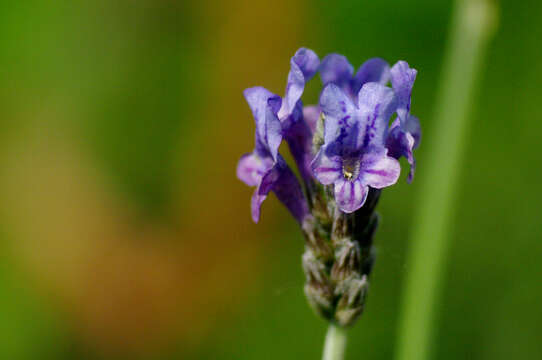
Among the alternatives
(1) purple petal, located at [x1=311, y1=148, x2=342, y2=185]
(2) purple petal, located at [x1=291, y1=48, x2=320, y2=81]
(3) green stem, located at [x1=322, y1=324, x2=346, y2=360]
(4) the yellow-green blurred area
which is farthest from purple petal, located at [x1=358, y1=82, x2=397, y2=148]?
(4) the yellow-green blurred area

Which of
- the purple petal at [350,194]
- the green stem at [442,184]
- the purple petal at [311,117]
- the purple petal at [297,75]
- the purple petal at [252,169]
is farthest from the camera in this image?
the green stem at [442,184]

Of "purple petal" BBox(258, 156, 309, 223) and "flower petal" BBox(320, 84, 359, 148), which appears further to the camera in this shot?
"purple petal" BBox(258, 156, 309, 223)

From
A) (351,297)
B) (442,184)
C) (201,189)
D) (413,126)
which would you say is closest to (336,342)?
(351,297)

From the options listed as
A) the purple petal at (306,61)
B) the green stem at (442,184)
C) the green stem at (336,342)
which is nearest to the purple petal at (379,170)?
the purple petal at (306,61)

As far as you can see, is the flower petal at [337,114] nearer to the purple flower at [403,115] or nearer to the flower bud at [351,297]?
the purple flower at [403,115]

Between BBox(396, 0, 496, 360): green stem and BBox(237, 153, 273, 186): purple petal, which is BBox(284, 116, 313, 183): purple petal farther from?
BBox(396, 0, 496, 360): green stem

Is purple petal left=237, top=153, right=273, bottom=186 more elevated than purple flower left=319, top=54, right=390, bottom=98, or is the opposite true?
purple flower left=319, top=54, right=390, bottom=98

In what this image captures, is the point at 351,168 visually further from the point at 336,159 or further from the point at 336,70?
the point at 336,70
